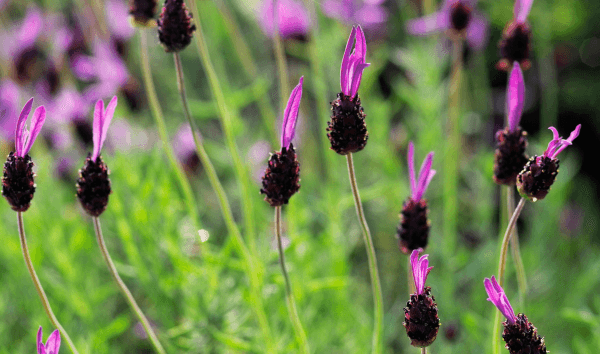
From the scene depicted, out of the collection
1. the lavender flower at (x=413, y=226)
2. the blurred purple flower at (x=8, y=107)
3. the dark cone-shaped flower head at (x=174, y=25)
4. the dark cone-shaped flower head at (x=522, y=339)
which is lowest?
the dark cone-shaped flower head at (x=522, y=339)

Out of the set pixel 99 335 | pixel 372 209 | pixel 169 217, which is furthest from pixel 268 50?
pixel 99 335

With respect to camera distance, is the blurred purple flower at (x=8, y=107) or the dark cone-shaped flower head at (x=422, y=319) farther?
the blurred purple flower at (x=8, y=107)

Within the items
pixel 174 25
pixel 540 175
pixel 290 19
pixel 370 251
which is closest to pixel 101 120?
pixel 174 25

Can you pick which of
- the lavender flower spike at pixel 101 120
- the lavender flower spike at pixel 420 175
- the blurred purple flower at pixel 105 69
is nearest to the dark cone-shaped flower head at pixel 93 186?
the lavender flower spike at pixel 101 120

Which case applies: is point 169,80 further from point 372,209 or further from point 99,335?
point 99,335

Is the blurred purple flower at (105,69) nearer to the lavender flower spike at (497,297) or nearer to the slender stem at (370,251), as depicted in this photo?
the slender stem at (370,251)

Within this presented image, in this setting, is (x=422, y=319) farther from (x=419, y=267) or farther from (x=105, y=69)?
(x=105, y=69)

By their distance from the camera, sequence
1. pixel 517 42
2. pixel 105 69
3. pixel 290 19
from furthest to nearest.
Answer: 1. pixel 290 19
2. pixel 105 69
3. pixel 517 42
